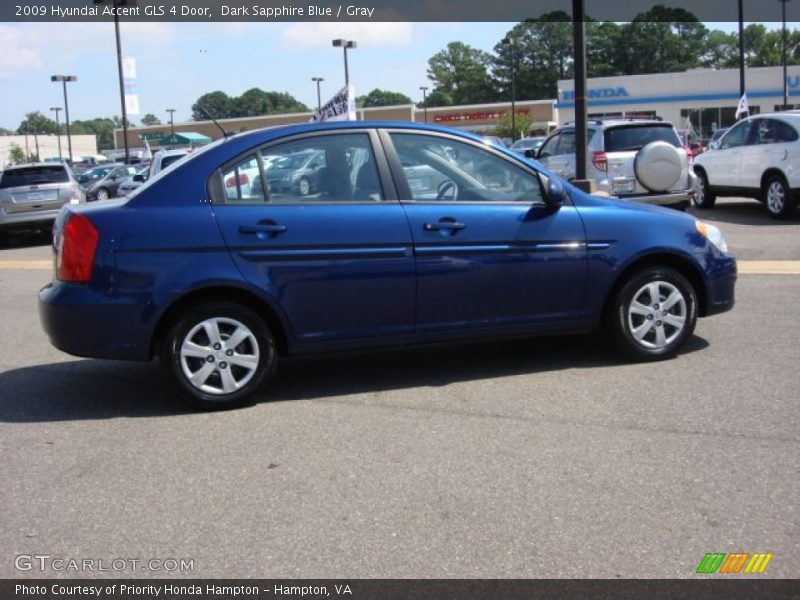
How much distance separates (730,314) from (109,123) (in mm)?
194029

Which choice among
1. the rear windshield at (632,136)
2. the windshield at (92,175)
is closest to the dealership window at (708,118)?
the windshield at (92,175)

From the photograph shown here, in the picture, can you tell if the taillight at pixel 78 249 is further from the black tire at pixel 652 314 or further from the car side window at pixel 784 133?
the car side window at pixel 784 133

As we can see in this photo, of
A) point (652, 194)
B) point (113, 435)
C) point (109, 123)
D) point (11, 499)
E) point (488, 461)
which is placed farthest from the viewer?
point (109, 123)

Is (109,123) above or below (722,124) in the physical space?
above

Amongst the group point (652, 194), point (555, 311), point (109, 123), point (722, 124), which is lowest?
point (555, 311)

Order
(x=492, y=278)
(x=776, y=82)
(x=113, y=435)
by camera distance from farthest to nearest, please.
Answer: (x=776, y=82) → (x=492, y=278) → (x=113, y=435)

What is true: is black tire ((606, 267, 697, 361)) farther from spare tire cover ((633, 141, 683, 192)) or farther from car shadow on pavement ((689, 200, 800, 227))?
car shadow on pavement ((689, 200, 800, 227))

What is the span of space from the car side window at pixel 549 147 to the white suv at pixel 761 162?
9.65ft

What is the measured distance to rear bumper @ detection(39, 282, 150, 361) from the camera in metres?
4.89

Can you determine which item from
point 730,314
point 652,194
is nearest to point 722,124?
point 652,194

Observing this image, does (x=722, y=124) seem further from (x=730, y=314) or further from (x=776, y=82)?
(x=730, y=314)

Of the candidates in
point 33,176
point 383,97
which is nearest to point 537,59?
point 383,97

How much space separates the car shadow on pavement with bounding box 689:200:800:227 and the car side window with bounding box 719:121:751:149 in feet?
4.01

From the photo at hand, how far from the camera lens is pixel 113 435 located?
4.77 meters
